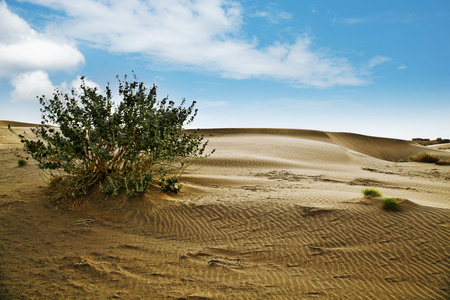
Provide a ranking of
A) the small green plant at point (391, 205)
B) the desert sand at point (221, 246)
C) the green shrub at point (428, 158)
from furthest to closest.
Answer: the green shrub at point (428, 158) < the small green plant at point (391, 205) < the desert sand at point (221, 246)

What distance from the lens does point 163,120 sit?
811 cm

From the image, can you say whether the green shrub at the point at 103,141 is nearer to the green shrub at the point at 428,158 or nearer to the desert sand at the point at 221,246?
the desert sand at the point at 221,246

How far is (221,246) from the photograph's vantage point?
565 cm

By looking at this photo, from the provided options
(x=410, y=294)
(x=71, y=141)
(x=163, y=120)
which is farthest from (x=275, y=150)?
(x=410, y=294)

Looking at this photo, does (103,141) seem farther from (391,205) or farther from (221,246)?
(391,205)

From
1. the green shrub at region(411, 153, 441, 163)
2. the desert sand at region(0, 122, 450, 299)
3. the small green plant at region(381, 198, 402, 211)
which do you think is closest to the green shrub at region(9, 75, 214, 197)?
the desert sand at region(0, 122, 450, 299)

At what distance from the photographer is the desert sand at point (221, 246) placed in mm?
4258

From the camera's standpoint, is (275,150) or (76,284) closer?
(76,284)

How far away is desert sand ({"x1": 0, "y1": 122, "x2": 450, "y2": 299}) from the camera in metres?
4.26

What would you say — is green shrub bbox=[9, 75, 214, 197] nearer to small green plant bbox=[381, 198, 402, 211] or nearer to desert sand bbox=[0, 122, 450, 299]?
desert sand bbox=[0, 122, 450, 299]

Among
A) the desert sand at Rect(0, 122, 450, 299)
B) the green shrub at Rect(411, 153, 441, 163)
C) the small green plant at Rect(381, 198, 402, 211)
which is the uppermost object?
the green shrub at Rect(411, 153, 441, 163)

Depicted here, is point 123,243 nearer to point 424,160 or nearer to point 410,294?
point 410,294

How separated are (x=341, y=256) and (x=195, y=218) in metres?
3.15

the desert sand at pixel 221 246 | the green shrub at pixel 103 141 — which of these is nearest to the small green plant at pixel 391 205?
the desert sand at pixel 221 246
